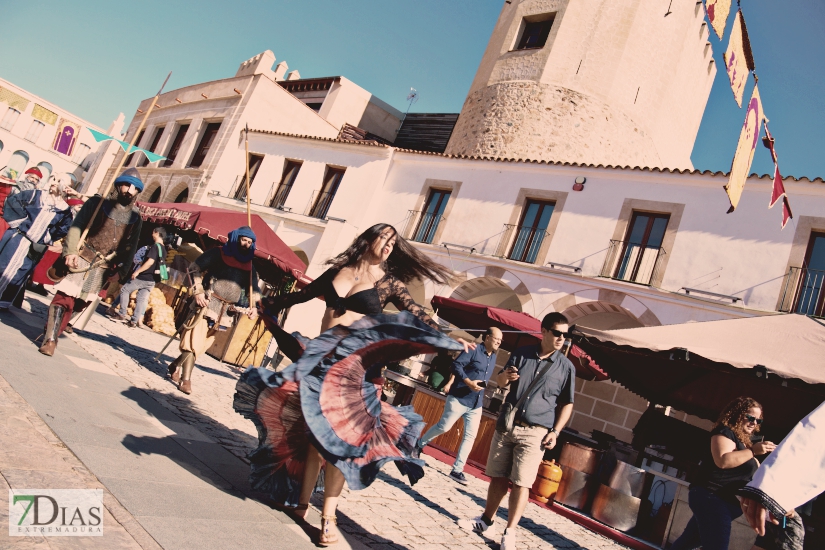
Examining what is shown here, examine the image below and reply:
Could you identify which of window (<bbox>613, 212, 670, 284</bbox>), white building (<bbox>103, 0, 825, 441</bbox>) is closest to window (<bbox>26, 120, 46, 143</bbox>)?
white building (<bbox>103, 0, 825, 441</bbox>)

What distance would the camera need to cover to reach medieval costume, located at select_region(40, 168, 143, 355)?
5332 millimetres

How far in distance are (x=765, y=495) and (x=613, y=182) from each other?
13996mm

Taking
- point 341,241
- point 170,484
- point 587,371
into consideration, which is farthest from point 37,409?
point 341,241

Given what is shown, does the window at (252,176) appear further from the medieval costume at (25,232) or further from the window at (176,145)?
the medieval costume at (25,232)

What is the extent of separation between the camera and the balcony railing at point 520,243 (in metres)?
15.3

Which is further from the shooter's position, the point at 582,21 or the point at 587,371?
the point at 582,21

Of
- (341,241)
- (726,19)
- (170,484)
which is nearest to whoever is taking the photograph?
(170,484)

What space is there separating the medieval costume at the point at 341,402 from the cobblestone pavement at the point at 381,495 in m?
0.45

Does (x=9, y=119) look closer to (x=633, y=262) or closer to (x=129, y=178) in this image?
(x=129, y=178)

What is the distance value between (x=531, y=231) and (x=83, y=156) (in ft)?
173

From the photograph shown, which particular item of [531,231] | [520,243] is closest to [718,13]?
[531,231]

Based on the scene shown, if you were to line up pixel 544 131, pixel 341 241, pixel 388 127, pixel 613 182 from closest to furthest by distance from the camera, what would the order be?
pixel 613 182, pixel 341 241, pixel 544 131, pixel 388 127

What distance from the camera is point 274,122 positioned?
2405 centimetres

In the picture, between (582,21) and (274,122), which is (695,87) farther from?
(274,122)
